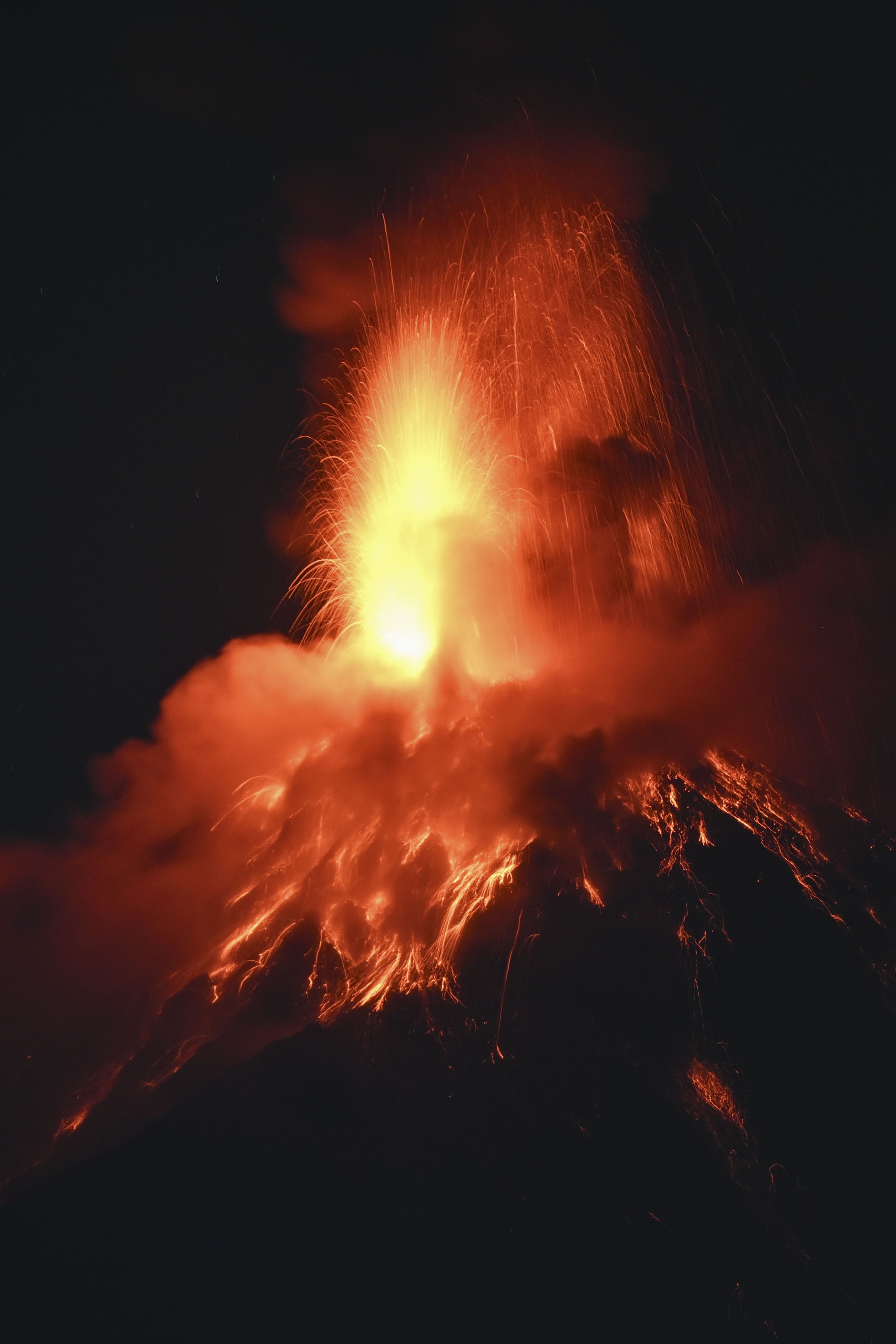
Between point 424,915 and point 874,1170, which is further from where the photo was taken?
point 424,915

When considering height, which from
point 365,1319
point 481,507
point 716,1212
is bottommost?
point 716,1212

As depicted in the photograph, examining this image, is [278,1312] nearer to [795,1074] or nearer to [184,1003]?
[184,1003]

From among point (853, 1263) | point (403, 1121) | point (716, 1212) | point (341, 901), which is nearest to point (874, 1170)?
point (853, 1263)

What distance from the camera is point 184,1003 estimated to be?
82.8ft

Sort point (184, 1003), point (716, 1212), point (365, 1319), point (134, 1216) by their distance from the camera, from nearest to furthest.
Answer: point (365, 1319), point (134, 1216), point (716, 1212), point (184, 1003)

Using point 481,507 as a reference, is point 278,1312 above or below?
below

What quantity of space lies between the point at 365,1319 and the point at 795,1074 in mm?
12391

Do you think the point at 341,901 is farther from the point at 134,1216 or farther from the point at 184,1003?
the point at 134,1216

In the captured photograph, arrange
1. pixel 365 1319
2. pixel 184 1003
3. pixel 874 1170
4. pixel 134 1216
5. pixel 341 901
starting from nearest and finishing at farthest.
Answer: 1. pixel 365 1319
2. pixel 134 1216
3. pixel 874 1170
4. pixel 184 1003
5. pixel 341 901

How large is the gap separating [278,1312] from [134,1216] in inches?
150

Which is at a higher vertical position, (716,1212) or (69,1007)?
(69,1007)

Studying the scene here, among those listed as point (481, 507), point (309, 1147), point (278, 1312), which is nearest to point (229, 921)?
point (309, 1147)

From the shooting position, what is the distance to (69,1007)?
2867cm

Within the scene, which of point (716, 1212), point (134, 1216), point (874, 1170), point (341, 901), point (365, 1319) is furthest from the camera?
point (341, 901)
